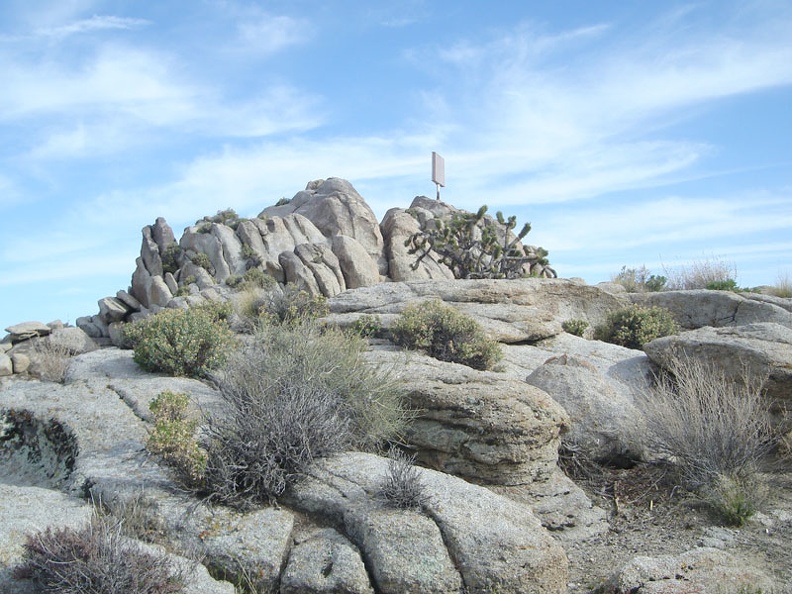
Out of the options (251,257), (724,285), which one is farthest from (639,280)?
(251,257)

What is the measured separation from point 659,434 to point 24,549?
8.18 meters

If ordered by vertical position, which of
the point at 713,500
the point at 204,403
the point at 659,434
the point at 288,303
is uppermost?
the point at 288,303

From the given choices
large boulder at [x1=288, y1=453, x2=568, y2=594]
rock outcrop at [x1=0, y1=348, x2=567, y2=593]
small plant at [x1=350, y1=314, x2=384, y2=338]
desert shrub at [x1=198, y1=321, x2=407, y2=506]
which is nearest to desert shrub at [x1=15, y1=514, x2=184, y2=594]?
rock outcrop at [x1=0, y1=348, x2=567, y2=593]

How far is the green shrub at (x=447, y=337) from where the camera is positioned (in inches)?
518

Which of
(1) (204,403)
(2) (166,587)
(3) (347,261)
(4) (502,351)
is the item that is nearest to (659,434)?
(4) (502,351)

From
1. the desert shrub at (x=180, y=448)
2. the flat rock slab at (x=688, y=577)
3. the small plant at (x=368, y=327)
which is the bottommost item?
the flat rock slab at (x=688, y=577)

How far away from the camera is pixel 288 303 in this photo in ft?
52.5

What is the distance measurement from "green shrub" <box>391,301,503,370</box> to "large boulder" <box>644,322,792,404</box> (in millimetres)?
3149

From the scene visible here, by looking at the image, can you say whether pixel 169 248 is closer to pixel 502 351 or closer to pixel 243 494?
pixel 502 351

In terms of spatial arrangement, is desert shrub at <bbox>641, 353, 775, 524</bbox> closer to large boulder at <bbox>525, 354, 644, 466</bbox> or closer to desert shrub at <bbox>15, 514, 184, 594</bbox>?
large boulder at <bbox>525, 354, 644, 466</bbox>

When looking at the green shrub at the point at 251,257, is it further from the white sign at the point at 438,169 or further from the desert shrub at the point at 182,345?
the desert shrub at the point at 182,345

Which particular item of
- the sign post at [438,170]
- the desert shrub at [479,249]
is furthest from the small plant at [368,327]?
the sign post at [438,170]

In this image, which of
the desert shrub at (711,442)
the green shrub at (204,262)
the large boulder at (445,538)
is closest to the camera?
the large boulder at (445,538)

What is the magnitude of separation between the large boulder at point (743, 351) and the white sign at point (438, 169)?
29556 mm
